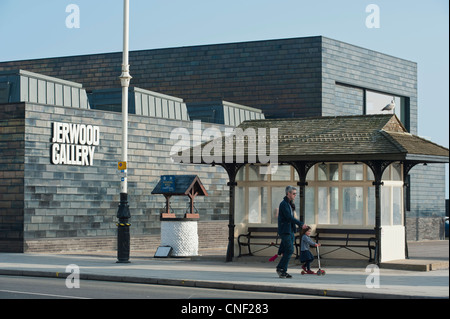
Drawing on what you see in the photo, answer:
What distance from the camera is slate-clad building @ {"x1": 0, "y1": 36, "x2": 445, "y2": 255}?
27406 mm

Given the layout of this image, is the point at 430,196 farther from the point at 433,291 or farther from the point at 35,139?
the point at 433,291

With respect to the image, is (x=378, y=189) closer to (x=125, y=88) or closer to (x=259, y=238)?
(x=259, y=238)

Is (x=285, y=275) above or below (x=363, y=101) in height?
below

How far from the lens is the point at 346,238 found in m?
22.0

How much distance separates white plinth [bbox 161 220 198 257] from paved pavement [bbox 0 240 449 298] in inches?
53.1

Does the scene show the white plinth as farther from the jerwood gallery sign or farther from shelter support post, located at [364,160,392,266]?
shelter support post, located at [364,160,392,266]

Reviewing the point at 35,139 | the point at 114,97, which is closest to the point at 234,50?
the point at 114,97

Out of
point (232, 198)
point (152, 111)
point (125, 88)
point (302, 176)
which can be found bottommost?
point (232, 198)

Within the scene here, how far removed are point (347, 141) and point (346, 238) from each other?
2.57 meters

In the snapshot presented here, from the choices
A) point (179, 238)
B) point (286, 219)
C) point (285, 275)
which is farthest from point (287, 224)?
point (179, 238)

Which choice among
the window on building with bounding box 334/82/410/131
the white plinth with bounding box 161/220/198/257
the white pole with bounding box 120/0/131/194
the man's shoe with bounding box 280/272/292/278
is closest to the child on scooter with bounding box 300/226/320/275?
the man's shoe with bounding box 280/272/292/278

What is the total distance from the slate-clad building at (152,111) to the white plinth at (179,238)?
4349 millimetres
